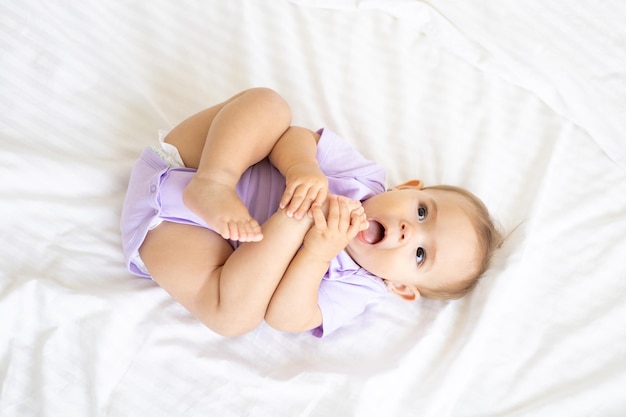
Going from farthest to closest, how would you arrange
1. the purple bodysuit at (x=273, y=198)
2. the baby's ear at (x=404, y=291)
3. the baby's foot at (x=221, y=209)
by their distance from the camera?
the baby's ear at (x=404, y=291)
the purple bodysuit at (x=273, y=198)
the baby's foot at (x=221, y=209)

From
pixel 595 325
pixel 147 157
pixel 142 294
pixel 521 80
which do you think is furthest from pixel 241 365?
pixel 521 80

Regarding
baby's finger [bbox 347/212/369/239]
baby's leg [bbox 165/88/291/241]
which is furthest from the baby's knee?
baby's finger [bbox 347/212/369/239]

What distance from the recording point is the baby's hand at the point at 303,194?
1.10 meters

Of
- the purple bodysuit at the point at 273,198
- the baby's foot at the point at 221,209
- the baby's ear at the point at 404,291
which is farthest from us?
the baby's ear at the point at 404,291

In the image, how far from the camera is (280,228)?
1.12 m

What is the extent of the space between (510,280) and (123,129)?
0.96 meters

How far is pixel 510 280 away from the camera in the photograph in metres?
1.34

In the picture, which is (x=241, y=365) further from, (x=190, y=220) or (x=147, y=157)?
(x=147, y=157)

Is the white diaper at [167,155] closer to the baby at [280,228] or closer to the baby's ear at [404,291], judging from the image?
the baby at [280,228]

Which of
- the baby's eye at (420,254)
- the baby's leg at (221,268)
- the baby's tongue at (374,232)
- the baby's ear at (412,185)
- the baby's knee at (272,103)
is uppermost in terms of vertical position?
the baby's knee at (272,103)

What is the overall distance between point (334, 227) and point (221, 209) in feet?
0.68

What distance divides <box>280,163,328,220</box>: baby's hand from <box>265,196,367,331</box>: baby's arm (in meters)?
0.02

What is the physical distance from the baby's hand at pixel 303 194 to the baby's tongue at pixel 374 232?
0.17m

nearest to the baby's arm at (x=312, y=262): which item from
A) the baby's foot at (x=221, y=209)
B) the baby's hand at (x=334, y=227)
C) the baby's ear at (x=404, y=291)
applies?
the baby's hand at (x=334, y=227)
